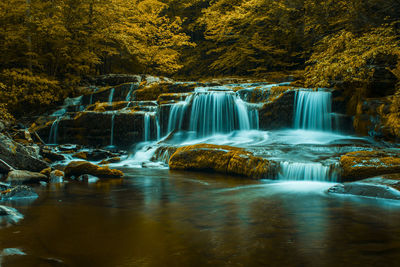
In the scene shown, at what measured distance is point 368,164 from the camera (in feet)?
21.4

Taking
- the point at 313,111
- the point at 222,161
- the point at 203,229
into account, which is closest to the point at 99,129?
the point at 222,161

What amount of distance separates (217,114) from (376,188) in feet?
28.3

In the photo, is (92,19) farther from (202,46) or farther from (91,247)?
(91,247)

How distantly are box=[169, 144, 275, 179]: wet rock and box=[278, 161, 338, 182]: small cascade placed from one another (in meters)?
0.32

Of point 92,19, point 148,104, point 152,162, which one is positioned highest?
point 92,19

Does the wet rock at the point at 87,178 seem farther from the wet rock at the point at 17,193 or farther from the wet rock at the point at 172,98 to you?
the wet rock at the point at 172,98

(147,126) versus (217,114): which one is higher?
(217,114)

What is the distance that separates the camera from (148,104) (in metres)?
15.5

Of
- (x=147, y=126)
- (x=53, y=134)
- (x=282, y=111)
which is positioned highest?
(x=282, y=111)

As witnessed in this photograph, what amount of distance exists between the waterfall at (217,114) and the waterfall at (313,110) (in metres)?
2.12

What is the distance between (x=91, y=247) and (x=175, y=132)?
10469 millimetres

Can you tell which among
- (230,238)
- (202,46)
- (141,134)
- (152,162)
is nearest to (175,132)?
Result: (141,134)

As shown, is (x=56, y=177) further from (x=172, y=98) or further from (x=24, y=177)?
(x=172, y=98)

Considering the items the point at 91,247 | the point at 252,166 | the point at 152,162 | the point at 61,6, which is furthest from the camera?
the point at 61,6
